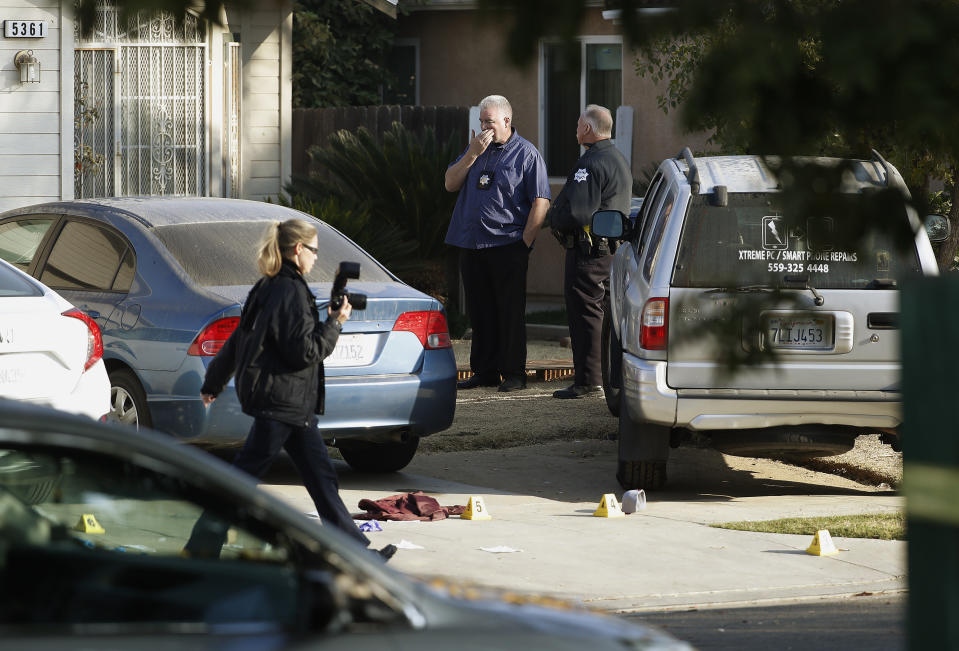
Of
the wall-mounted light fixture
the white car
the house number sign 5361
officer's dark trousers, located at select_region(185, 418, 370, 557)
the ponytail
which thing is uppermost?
the house number sign 5361

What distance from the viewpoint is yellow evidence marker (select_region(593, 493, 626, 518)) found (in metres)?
8.25

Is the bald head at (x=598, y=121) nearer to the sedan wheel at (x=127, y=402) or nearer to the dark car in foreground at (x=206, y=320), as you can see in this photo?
the dark car in foreground at (x=206, y=320)

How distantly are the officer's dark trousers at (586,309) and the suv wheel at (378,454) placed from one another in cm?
275

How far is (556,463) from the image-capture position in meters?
9.95

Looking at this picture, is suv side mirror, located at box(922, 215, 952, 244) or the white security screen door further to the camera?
the white security screen door

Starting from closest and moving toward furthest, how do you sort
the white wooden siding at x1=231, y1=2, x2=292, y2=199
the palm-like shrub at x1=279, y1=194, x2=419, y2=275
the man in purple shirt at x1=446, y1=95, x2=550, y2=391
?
the man in purple shirt at x1=446, y1=95, x2=550, y2=391 → the palm-like shrub at x1=279, y1=194, x2=419, y2=275 → the white wooden siding at x1=231, y1=2, x2=292, y2=199

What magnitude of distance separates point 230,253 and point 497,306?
12.7ft

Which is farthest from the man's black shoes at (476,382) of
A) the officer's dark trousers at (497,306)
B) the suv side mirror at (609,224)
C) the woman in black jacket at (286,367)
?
the woman in black jacket at (286,367)

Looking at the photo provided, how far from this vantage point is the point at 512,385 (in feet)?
40.9

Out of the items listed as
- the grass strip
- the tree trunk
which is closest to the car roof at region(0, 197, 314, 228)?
the grass strip

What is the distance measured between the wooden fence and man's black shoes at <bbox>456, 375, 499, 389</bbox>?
680 centimetres

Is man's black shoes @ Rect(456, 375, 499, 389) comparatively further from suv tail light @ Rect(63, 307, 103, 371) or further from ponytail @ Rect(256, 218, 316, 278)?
ponytail @ Rect(256, 218, 316, 278)

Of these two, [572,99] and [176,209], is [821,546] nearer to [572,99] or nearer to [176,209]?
[176,209]

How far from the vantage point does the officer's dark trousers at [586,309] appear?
1188 cm
